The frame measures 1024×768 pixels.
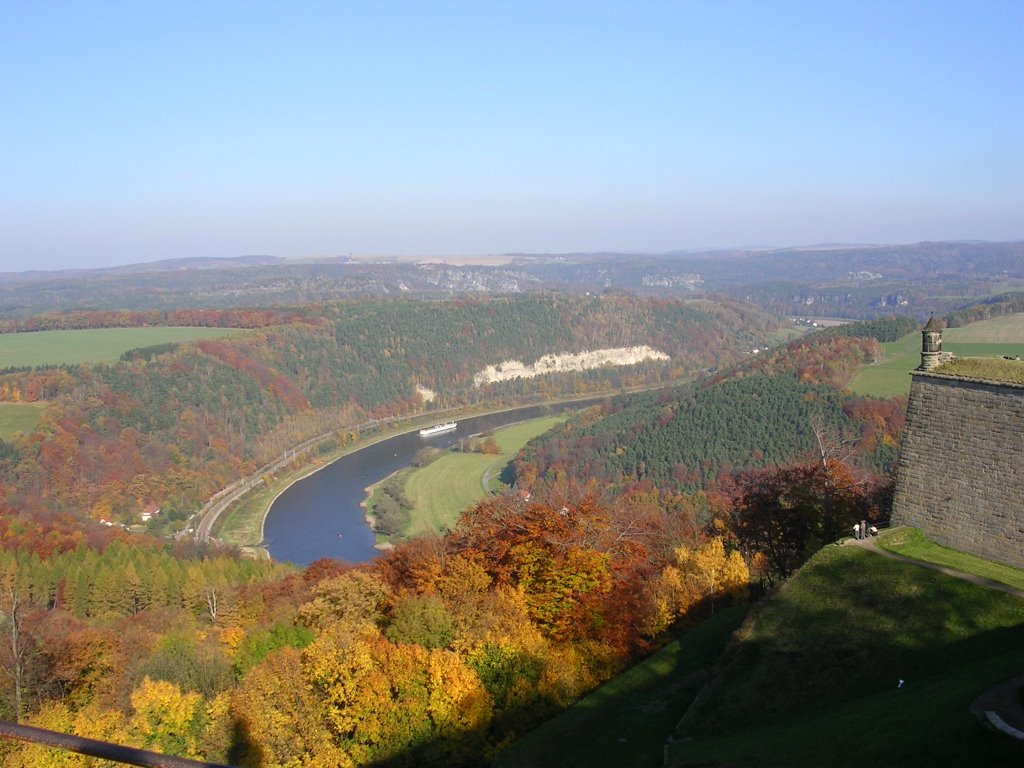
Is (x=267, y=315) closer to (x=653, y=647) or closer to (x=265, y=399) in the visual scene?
(x=265, y=399)

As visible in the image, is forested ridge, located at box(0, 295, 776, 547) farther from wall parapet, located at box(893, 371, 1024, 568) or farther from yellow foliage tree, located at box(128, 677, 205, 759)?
wall parapet, located at box(893, 371, 1024, 568)

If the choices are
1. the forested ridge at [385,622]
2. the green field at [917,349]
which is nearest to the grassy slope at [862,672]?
the forested ridge at [385,622]

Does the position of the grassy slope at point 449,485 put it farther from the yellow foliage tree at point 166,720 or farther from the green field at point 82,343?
the green field at point 82,343

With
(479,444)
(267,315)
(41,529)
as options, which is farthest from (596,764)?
(267,315)

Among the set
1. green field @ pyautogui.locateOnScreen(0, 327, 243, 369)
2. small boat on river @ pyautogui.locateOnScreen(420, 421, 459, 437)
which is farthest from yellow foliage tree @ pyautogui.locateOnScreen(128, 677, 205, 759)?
green field @ pyautogui.locateOnScreen(0, 327, 243, 369)

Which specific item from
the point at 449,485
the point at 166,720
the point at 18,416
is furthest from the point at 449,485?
the point at 166,720

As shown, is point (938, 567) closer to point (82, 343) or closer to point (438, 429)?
point (438, 429)
